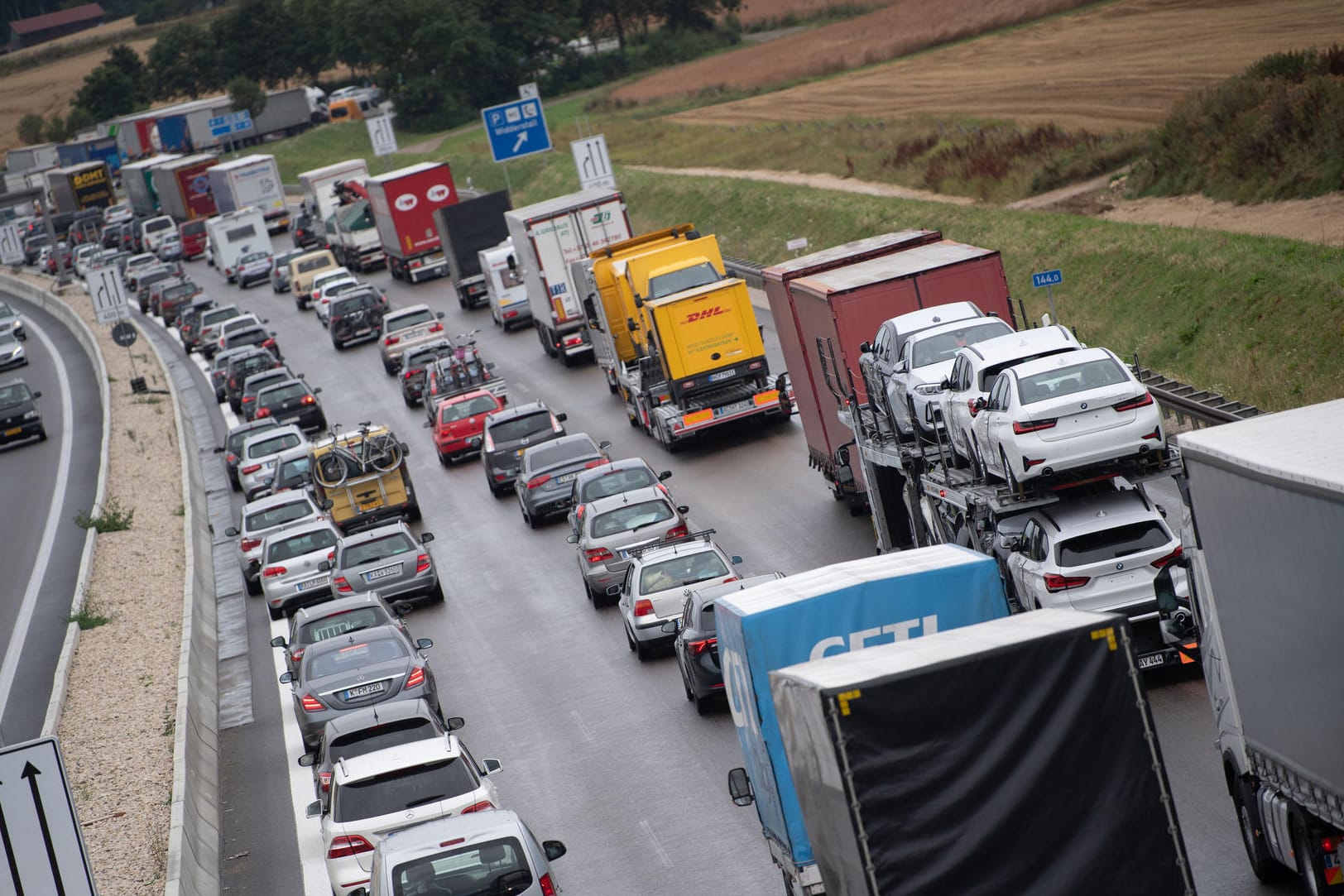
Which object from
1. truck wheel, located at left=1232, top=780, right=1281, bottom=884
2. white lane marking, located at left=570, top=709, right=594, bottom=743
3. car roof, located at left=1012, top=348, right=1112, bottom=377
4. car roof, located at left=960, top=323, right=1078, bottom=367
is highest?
car roof, located at left=960, top=323, right=1078, bottom=367

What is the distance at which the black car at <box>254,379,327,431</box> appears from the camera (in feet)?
141

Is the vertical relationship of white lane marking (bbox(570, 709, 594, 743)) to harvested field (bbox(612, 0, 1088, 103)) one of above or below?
below

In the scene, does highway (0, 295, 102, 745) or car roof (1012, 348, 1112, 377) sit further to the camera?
highway (0, 295, 102, 745)

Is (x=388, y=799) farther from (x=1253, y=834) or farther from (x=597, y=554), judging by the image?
(x=597, y=554)

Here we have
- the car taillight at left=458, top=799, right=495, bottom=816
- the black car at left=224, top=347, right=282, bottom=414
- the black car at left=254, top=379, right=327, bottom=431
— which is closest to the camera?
the car taillight at left=458, top=799, right=495, bottom=816

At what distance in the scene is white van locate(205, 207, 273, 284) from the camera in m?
77.2

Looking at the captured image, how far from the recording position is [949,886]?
8.96 m

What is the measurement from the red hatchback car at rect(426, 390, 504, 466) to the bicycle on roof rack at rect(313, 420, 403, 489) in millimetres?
4336

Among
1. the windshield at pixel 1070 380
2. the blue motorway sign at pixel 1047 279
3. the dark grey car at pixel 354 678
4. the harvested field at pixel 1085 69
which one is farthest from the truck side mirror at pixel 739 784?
the harvested field at pixel 1085 69

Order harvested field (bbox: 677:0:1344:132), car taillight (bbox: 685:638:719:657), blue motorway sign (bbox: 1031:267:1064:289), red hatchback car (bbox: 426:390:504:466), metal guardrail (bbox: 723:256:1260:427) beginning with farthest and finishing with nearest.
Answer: harvested field (bbox: 677:0:1344:132)
red hatchback car (bbox: 426:390:504:466)
metal guardrail (bbox: 723:256:1260:427)
blue motorway sign (bbox: 1031:267:1064:289)
car taillight (bbox: 685:638:719:657)

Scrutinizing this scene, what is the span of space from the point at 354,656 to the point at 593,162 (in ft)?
112

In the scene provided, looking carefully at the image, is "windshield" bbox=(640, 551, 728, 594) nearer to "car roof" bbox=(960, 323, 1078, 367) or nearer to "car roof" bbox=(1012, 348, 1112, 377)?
"car roof" bbox=(960, 323, 1078, 367)

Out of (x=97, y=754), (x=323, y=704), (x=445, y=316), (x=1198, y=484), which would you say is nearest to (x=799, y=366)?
(x=323, y=704)

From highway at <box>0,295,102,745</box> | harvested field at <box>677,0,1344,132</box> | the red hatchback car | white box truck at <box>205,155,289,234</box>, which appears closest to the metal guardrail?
the red hatchback car
